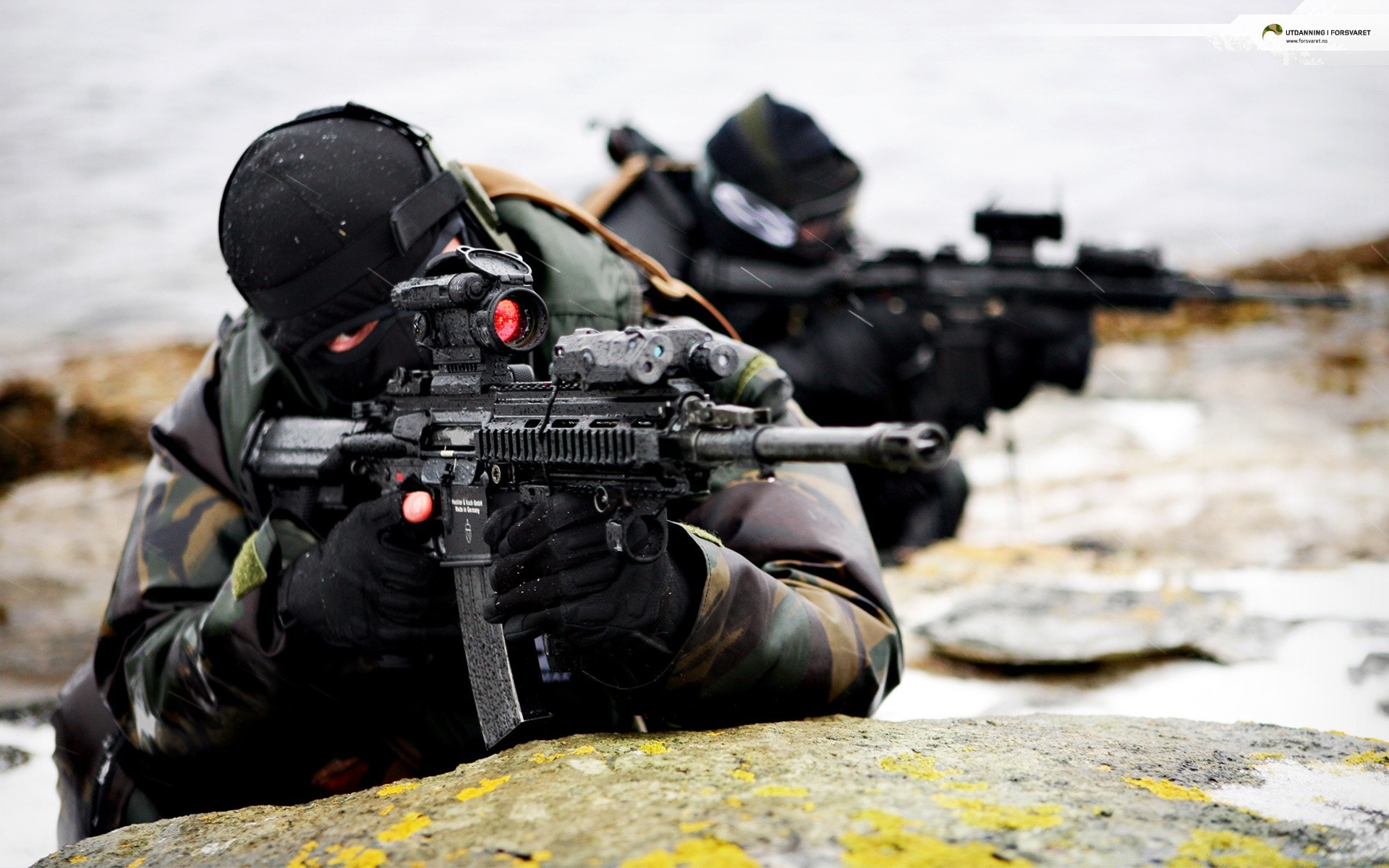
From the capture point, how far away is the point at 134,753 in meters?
2.72

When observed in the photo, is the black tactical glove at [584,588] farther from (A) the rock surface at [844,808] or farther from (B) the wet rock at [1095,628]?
(B) the wet rock at [1095,628]

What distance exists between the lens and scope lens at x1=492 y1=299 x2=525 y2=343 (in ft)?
6.68

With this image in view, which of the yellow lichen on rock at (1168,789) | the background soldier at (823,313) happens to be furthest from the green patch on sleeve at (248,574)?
the background soldier at (823,313)

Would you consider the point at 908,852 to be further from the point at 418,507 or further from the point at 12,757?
the point at 12,757

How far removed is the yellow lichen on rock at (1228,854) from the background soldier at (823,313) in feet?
15.0

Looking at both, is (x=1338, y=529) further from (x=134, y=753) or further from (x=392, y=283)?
(x=134, y=753)

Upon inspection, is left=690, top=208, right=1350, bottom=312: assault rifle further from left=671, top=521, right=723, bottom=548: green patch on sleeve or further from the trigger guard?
the trigger guard

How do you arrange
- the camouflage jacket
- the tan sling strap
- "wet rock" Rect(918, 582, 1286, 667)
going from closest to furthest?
1. the camouflage jacket
2. the tan sling strap
3. "wet rock" Rect(918, 582, 1286, 667)

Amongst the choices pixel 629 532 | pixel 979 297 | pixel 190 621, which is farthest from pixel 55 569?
pixel 979 297

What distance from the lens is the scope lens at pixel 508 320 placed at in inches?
80.1

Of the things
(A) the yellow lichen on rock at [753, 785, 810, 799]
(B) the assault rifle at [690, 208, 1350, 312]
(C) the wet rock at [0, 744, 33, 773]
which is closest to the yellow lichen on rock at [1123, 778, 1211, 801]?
(A) the yellow lichen on rock at [753, 785, 810, 799]

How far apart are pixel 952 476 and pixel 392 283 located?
4.77m

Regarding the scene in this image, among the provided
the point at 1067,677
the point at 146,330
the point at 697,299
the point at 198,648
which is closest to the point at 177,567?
the point at 198,648

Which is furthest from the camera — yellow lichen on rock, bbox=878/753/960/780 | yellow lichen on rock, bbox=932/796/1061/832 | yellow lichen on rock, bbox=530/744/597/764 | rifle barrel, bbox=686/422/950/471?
yellow lichen on rock, bbox=530/744/597/764
